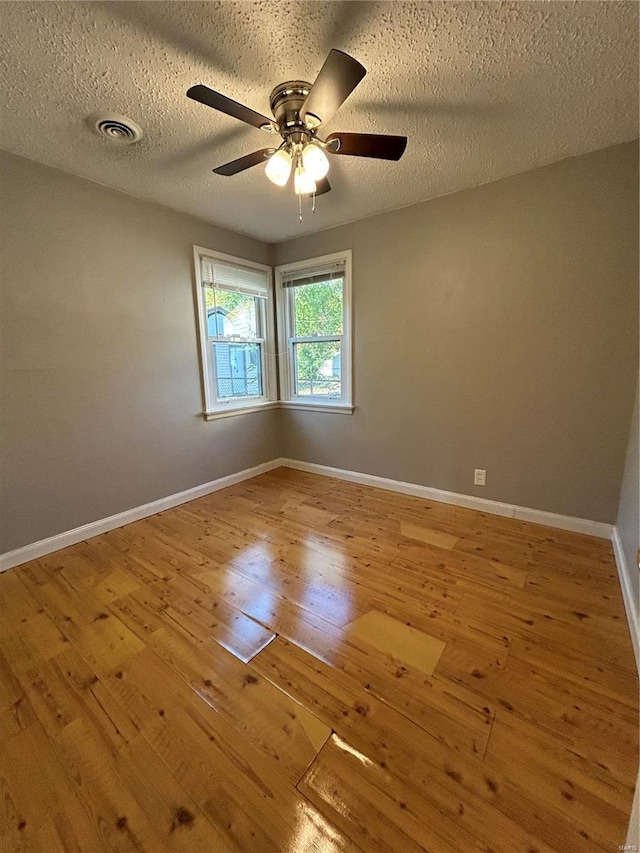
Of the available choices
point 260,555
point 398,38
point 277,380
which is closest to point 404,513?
point 260,555

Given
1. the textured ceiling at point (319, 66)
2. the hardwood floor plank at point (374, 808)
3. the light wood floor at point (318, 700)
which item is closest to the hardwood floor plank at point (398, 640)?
the light wood floor at point (318, 700)

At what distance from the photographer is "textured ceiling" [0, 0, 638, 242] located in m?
1.22

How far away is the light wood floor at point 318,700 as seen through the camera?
94 centimetres

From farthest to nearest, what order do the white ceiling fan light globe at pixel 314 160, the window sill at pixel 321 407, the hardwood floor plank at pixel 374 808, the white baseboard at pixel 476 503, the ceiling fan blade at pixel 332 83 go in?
1. the window sill at pixel 321 407
2. the white baseboard at pixel 476 503
3. the white ceiling fan light globe at pixel 314 160
4. the ceiling fan blade at pixel 332 83
5. the hardwood floor plank at pixel 374 808

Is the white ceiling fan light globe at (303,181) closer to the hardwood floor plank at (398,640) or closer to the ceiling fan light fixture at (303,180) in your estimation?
the ceiling fan light fixture at (303,180)

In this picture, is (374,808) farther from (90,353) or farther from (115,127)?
(115,127)

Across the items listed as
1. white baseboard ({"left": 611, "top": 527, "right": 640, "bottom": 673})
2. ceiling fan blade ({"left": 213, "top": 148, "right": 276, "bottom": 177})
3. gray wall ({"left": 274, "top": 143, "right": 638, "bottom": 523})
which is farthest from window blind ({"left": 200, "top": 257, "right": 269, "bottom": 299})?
white baseboard ({"left": 611, "top": 527, "right": 640, "bottom": 673})

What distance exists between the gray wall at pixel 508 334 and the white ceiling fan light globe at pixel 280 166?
0.82 meters

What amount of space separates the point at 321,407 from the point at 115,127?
247cm

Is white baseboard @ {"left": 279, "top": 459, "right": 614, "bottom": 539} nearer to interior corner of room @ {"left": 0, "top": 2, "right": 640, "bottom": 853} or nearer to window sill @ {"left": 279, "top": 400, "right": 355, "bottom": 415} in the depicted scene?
interior corner of room @ {"left": 0, "top": 2, "right": 640, "bottom": 853}

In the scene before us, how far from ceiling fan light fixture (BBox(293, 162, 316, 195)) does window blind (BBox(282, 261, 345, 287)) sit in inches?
56.4

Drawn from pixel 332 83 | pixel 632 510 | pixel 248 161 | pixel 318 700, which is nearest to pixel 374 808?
pixel 318 700

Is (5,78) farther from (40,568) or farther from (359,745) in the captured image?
(359,745)

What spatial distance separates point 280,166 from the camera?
1606mm
